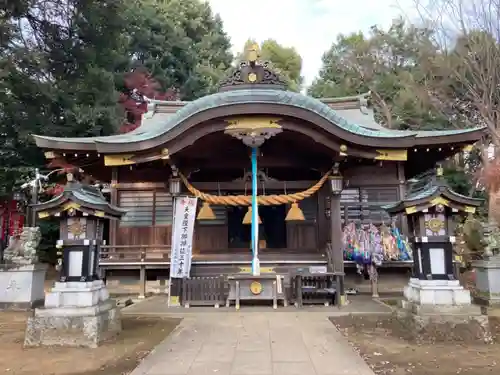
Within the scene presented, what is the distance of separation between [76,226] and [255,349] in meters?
3.67

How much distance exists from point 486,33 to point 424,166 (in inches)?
347

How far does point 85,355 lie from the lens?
562 cm

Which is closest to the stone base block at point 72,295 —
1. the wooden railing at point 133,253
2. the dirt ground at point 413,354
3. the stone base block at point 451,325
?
the dirt ground at point 413,354

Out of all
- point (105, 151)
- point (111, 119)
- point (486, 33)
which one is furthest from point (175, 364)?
point (486, 33)

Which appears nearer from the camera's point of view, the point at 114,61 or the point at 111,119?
the point at 111,119

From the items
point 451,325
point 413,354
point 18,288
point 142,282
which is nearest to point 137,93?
point 142,282

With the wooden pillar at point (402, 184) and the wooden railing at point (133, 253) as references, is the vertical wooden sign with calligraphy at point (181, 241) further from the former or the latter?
the wooden pillar at point (402, 184)

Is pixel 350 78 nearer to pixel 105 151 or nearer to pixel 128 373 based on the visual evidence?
pixel 105 151

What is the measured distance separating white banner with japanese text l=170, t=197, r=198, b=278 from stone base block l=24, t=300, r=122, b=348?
135 inches

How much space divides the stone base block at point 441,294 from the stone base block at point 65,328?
526 centimetres

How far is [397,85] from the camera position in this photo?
29.9 metres

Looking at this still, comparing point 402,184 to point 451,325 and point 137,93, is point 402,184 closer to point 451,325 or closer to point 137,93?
point 451,325

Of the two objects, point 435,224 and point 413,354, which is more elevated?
point 435,224

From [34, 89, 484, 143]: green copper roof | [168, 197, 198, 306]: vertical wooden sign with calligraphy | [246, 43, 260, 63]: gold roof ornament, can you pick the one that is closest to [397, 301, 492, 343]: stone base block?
[34, 89, 484, 143]: green copper roof
